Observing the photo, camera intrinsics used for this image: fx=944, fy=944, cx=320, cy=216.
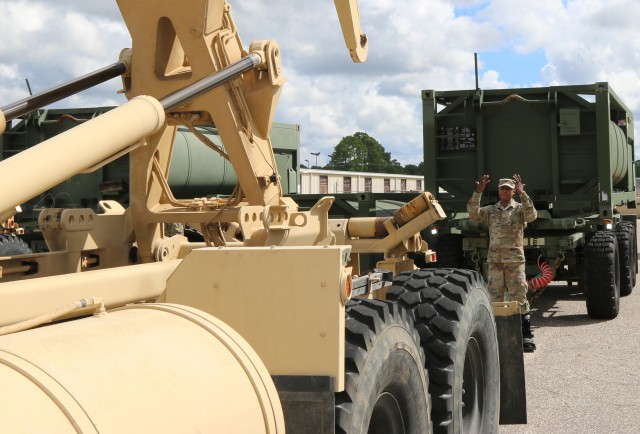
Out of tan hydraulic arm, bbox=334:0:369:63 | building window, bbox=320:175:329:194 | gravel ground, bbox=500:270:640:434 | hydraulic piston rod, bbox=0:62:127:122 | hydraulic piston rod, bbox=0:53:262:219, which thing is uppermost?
building window, bbox=320:175:329:194

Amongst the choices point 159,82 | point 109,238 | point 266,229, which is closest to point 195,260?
A: point 266,229

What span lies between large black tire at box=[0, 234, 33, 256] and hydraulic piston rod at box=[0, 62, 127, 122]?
842 cm

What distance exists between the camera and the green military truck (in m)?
12.7

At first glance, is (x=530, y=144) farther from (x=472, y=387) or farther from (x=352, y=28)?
(x=472, y=387)

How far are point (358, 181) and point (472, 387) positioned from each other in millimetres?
46236

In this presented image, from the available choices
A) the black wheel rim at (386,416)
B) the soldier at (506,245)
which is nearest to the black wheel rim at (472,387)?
the black wheel rim at (386,416)

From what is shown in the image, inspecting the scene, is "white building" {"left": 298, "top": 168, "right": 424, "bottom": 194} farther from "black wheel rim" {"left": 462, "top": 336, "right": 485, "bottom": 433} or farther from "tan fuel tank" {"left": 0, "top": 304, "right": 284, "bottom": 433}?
"tan fuel tank" {"left": 0, "top": 304, "right": 284, "bottom": 433}

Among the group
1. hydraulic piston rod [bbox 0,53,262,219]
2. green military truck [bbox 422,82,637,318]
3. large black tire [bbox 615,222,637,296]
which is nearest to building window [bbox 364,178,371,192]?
large black tire [bbox 615,222,637,296]

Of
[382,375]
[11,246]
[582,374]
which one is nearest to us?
[382,375]

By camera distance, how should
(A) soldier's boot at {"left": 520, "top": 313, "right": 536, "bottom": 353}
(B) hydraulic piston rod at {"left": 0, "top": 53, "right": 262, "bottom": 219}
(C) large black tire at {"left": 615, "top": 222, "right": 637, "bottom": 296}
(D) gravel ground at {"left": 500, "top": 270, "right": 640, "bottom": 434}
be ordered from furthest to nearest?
(C) large black tire at {"left": 615, "top": 222, "right": 637, "bottom": 296} → (A) soldier's boot at {"left": 520, "top": 313, "right": 536, "bottom": 353} → (D) gravel ground at {"left": 500, "top": 270, "right": 640, "bottom": 434} → (B) hydraulic piston rod at {"left": 0, "top": 53, "right": 262, "bottom": 219}

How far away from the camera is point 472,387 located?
534 centimetres

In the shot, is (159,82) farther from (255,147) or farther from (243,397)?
(243,397)

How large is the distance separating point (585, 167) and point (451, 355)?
9532mm

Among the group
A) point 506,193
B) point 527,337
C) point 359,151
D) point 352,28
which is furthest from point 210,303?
point 359,151
